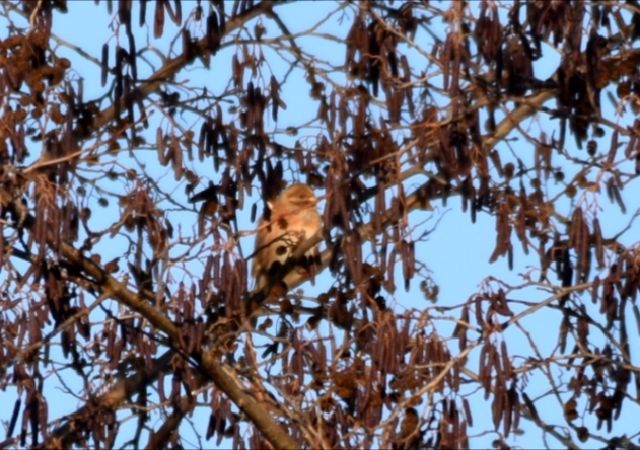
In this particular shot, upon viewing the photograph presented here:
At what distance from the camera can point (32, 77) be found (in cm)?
740

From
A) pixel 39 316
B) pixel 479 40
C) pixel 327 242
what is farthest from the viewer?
pixel 39 316

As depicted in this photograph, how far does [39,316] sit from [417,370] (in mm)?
1712

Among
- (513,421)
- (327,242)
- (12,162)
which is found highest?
(12,162)

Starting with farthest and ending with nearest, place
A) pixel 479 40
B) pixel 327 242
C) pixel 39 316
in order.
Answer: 1. pixel 39 316
2. pixel 327 242
3. pixel 479 40

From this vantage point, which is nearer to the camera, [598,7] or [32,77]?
[598,7]

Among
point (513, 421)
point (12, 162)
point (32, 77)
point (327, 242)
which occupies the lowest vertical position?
point (513, 421)

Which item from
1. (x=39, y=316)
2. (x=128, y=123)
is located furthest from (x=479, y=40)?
(x=39, y=316)

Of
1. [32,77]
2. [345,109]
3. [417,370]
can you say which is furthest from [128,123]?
[417,370]

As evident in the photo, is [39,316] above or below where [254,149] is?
below

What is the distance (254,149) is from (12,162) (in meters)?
1.12

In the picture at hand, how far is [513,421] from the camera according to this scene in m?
6.80

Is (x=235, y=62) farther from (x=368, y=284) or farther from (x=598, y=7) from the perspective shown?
(x=598, y=7)

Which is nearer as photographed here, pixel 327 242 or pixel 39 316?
pixel 327 242

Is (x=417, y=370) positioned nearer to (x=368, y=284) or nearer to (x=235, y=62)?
(x=368, y=284)
